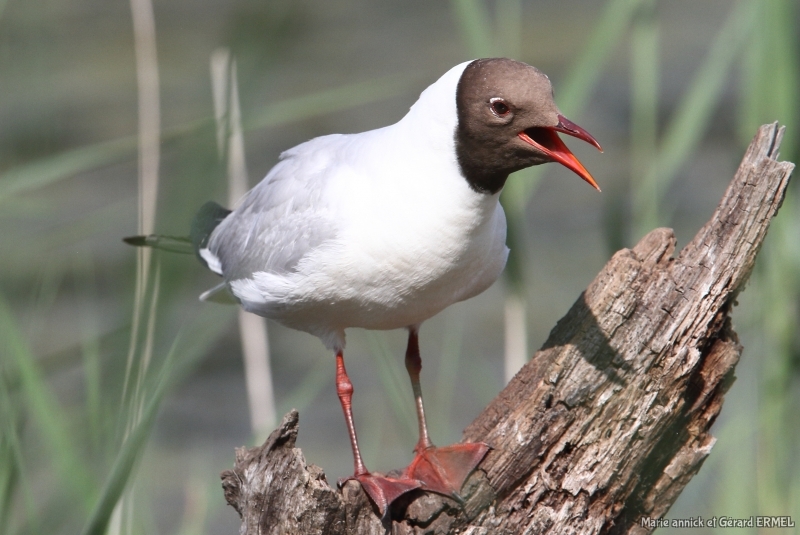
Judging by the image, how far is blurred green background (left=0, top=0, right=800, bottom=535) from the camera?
3.50 ft

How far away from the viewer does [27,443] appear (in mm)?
1838

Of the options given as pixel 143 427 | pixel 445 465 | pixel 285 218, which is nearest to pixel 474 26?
pixel 285 218

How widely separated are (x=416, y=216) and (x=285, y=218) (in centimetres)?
55

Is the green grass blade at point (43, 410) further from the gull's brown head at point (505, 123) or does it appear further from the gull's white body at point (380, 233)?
the gull's brown head at point (505, 123)

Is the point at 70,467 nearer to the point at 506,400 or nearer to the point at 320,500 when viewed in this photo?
the point at 320,500

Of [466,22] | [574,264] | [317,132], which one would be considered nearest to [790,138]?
[466,22]

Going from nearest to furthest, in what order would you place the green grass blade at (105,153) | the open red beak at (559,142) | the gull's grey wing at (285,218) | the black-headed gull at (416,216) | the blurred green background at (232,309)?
the blurred green background at (232,309) < the green grass blade at (105,153) < the open red beak at (559,142) < the black-headed gull at (416,216) < the gull's grey wing at (285,218)

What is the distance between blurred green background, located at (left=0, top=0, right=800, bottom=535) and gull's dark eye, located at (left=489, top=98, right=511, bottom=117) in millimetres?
200

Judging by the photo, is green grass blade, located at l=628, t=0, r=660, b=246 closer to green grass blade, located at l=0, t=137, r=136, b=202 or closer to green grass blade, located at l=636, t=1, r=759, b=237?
green grass blade, located at l=636, t=1, r=759, b=237

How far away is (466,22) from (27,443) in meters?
1.35

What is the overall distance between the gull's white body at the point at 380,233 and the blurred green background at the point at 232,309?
4.1 inches

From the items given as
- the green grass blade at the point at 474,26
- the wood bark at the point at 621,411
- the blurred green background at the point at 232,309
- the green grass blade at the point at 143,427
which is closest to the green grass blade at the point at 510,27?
the blurred green background at the point at 232,309

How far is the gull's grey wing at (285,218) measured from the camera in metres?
2.48

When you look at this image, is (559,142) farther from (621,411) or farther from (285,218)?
(285,218)
